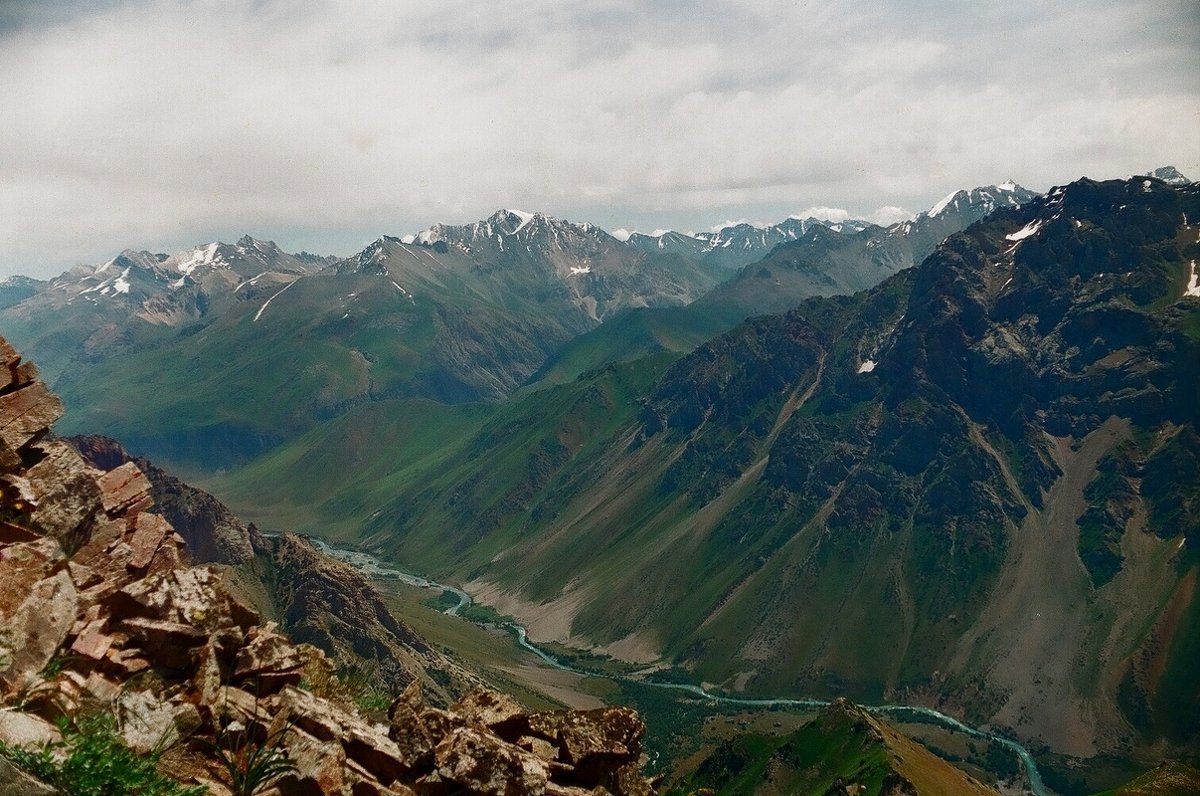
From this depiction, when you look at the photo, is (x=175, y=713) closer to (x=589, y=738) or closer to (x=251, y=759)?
(x=251, y=759)

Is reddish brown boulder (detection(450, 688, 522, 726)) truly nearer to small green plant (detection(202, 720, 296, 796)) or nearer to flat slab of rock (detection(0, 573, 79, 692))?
small green plant (detection(202, 720, 296, 796))

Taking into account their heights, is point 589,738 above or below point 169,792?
below

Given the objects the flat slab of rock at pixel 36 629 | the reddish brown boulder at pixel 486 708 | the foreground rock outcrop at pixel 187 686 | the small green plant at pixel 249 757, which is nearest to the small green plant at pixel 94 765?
the foreground rock outcrop at pixel 187 686

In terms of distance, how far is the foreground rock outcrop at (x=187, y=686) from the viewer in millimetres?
32219

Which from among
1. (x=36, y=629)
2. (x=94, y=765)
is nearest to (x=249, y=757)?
(x=94, y=765)

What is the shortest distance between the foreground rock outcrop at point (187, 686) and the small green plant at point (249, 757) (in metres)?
0.10

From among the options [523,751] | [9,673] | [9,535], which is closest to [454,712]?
[523,751]

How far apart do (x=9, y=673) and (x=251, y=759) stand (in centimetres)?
935

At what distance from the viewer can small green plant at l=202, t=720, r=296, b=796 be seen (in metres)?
31.6

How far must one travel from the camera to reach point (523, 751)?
37062 millimetres

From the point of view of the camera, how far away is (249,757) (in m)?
33.2

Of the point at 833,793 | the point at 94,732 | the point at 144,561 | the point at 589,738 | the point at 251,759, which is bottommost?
the point at 833,793

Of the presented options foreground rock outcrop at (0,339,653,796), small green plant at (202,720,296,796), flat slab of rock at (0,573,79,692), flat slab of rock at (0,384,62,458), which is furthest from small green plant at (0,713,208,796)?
flat slab of rock at (0,384,62,458)

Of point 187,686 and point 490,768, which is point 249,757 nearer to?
point 187,686
